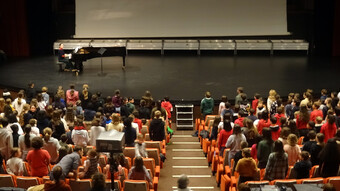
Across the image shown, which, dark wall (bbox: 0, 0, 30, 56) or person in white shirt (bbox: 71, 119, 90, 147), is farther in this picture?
dark wall (bbox: 0, 0, 30, 56)

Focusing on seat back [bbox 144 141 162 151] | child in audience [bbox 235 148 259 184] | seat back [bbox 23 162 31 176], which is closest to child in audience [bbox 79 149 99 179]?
seat back [bbox 23 162 31 176]

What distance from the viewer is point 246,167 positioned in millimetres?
6977

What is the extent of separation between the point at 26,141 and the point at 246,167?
3.61 meters

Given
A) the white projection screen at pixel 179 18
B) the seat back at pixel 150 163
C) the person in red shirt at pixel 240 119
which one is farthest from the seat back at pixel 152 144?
the white projection screen at pixel 179 18

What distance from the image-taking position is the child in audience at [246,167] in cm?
695

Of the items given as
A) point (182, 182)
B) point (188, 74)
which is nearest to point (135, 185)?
point (182, 182)

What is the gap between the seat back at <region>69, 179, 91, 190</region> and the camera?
6.71m

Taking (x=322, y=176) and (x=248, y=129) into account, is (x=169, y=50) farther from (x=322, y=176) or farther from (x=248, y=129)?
(x=322, y=176)

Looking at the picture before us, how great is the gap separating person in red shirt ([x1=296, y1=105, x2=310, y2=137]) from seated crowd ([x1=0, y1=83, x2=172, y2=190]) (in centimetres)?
271

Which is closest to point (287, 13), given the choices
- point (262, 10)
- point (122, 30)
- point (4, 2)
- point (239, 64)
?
point (262, 10)

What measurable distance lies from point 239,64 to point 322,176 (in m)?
10.4

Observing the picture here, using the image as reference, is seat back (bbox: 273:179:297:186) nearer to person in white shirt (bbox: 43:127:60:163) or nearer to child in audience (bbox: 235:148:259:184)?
child in audience (bbox: 235:148:259:184)

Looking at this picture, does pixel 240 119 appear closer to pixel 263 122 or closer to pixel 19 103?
pixel 263 122

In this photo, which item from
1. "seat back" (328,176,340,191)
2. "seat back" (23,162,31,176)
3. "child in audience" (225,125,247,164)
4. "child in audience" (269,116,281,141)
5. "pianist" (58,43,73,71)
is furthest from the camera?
"pianist" (58,43,73,71)
